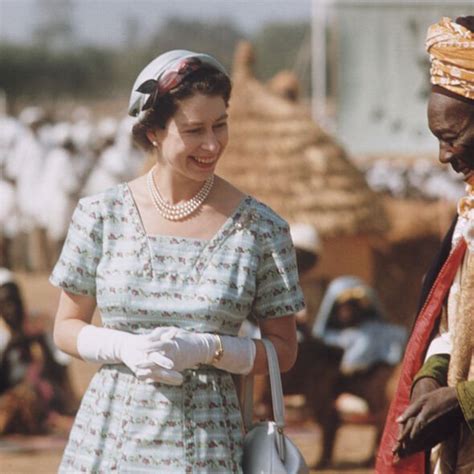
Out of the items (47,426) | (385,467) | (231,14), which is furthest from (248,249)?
(231,14)

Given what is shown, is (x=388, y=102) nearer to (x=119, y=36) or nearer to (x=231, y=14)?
(x=231, y=14)

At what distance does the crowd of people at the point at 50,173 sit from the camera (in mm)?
18406

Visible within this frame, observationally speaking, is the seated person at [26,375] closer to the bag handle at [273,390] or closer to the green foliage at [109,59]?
the bag handle at [273,390]

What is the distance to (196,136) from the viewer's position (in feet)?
13.3

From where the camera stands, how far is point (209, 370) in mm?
4039

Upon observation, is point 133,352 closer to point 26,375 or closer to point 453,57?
point 453,57

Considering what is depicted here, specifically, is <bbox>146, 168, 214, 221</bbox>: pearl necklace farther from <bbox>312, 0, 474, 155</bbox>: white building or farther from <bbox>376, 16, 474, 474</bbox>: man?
<bbox>312, 0, 474, 155</bbox>: white building

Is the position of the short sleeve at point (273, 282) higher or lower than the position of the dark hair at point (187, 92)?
lower

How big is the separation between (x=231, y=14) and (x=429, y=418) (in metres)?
42.9

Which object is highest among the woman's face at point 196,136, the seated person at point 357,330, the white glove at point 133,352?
the woman's face at point 196,136

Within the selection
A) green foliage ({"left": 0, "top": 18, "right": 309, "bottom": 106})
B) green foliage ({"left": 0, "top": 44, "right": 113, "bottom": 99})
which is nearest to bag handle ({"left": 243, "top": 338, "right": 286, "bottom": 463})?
green foliage ({"left": 0, "top": 18, "right": 309, "bottom": 106})

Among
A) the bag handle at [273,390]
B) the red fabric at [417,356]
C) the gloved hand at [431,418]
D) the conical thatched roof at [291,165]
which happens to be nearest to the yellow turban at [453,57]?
the red fabric at [417,356]

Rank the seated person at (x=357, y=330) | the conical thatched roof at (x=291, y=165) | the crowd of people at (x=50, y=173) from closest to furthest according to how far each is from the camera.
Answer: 1. the seated person at (x=357, y=330)
2. the conical thatched roof at (x=291, y=165)
3. the crowd of people at (x=50, y=173)

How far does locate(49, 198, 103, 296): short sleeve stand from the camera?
4098 millimetres
